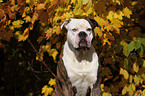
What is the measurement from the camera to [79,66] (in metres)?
2.63

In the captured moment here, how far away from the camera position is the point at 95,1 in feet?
8.75

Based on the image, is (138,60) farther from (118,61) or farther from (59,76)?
(59,76)

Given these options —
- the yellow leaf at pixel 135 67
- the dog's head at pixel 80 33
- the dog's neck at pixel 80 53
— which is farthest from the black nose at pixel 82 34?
the yellow leaf at pixel 135 67

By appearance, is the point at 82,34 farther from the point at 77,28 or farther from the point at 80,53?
the point at 80,53

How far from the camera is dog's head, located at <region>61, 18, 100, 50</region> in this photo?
2457 mm

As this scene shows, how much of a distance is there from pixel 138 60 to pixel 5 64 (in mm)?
3526

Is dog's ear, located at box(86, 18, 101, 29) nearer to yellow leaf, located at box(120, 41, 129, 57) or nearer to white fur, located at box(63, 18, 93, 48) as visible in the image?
white fur, located at box(63, 18, 93, 48)

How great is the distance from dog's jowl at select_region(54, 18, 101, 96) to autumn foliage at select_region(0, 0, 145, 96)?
24cm

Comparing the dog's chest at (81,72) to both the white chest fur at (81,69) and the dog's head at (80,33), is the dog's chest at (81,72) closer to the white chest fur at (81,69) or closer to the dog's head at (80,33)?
the white chest fur at (81,69)

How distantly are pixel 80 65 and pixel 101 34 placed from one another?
1.61 ft

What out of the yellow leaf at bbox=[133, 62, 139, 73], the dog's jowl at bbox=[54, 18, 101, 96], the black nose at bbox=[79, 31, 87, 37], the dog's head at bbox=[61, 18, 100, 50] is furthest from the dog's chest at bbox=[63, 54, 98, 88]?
the yellow leaf at bbox=[133, 62, 139, 73]

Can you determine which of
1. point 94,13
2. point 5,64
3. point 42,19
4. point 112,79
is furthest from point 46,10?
point 5,64

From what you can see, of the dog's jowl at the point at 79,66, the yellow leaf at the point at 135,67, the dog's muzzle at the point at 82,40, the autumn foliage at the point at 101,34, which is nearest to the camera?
the dog's muzzle at the point at 82,40

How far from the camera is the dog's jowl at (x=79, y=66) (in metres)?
2.58
